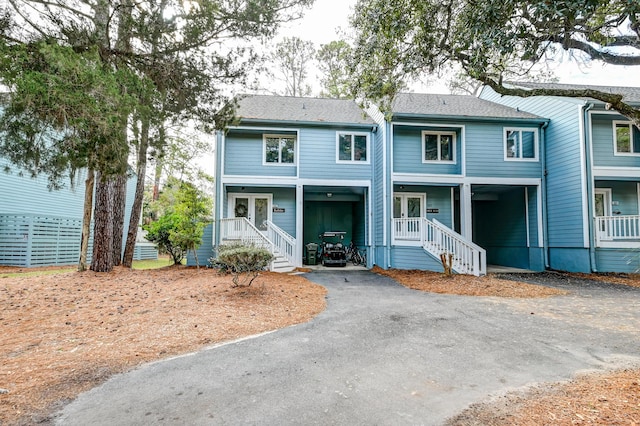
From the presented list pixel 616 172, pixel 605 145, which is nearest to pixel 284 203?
pixel 616 172

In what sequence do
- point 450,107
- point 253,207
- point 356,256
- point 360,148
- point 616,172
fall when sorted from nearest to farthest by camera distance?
point 616,172
point 360,148
point 253,207
point 450,107
point 356,256

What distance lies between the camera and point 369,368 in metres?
3.40

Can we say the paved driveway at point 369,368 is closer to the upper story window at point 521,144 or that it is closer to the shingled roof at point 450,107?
the upper story window at point 521,144

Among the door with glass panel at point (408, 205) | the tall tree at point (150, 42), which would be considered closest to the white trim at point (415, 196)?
the door with glass panel at point (408, 205)

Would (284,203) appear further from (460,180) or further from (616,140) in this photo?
(616,140)

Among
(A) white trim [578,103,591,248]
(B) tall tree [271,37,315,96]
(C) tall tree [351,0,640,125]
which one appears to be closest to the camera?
(C) tall tree [351,0,640,125]

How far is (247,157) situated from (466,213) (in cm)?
899

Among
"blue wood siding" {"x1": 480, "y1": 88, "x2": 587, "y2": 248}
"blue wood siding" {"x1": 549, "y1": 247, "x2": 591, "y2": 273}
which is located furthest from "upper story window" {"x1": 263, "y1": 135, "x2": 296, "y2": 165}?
"blue wood siding" {"x1": 549, "y1": 247, "x2": 591, "y2": 273}

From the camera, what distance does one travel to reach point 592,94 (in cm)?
460

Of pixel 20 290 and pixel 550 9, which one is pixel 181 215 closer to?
pixel 20 290

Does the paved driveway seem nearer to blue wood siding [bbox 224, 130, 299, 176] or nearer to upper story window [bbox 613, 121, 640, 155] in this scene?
blue wood siding [bbox 224, 130, 299, 176]

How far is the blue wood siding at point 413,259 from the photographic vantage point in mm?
10938

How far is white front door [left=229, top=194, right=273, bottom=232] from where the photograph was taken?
44.9 ft

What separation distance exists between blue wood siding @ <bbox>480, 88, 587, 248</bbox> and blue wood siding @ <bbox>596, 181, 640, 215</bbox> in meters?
2.03
